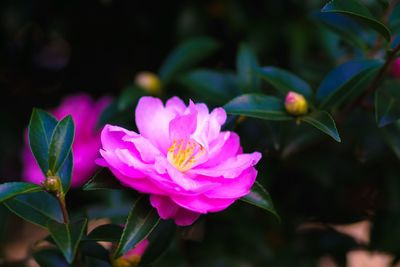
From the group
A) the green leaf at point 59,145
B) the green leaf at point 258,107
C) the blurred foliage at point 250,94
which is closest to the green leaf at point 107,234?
the blurred foliage at point 250,94

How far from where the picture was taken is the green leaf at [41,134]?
0.89 meters

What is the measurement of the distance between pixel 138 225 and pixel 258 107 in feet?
1.00

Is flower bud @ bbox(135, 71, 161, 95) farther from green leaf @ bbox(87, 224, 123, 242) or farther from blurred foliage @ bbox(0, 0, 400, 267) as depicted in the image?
green leaf @ bbox(87, 224, 123, 242)

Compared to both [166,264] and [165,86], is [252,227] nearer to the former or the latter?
[166,264]

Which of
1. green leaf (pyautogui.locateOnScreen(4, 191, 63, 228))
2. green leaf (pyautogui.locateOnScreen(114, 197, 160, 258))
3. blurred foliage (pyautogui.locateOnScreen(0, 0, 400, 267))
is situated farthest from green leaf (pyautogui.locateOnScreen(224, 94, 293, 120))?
green leaf (pyautogui.locateOnScreen(4, 191, 63, 228))

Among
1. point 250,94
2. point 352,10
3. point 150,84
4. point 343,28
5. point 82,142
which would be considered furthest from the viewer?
point 82,142

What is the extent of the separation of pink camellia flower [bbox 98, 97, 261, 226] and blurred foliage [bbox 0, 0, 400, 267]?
55 mm

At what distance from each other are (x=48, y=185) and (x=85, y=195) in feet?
3.76

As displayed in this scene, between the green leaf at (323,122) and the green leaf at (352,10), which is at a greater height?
the green leaf at (352,10)

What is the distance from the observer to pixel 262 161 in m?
1.18

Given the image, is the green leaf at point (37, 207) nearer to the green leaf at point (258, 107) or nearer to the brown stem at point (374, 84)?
the green leaf at point (258, 107)

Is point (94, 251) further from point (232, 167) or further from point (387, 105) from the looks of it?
point (387, 105)

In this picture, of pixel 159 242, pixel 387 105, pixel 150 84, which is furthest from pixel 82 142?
pixel 387 105

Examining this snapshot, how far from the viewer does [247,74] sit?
1271 mm
